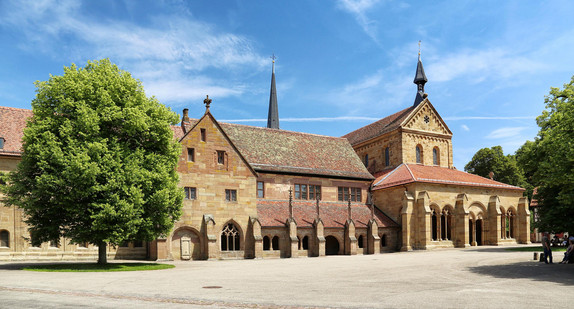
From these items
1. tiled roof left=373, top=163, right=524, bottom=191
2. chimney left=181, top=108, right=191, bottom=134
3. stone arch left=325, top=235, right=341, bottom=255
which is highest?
chimney left=181, top=108, right=191, bottom=134

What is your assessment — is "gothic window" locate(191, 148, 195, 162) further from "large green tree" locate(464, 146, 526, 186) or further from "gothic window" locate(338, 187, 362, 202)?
"large green tree" locate(464, 146, 526, 186)

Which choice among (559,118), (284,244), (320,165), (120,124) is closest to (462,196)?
(320,165)

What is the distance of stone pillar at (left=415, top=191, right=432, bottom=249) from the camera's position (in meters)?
47.3

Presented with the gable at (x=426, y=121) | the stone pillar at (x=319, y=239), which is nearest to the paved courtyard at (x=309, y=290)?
the stone pillar at (x=319, y=239)

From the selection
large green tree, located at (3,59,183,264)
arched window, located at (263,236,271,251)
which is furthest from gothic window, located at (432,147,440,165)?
large green tree, located at (3,59,183,264)

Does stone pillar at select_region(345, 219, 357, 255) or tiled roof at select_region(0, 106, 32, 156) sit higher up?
tiled roof at select_region(0, 106, 32, 156)

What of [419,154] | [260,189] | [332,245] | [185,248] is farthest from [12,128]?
[419,154]

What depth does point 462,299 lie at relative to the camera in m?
13.9

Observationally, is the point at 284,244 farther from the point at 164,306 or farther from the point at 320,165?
the point at 164,306

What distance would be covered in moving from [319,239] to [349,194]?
932 cm

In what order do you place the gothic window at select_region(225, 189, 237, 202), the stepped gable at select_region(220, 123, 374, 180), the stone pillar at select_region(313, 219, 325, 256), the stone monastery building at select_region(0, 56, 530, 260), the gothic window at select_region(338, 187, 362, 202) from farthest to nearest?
the gothic window at select_region(338, 187, 362, 202) → the stepped gable at select_region(220, 123, 374, 180) → the stone pillar at select_region(313, 219, 325, 256) → the gothic window at select_region(225, 189, 237, 202) → the stone monastery building at select_region(0, 56, 530, 260)

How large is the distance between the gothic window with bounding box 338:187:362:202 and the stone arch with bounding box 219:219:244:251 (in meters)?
13.7

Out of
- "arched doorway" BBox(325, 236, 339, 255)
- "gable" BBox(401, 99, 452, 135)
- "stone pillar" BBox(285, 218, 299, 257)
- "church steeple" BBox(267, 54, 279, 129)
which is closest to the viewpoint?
"stone pillar" BBox(285, 218, 299, 257)

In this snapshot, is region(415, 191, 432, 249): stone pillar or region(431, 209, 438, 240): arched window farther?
region(431, 209, 438, 240): arched window
